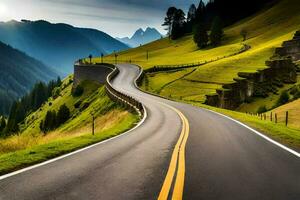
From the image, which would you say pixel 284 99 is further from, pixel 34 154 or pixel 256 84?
pixel 34 154

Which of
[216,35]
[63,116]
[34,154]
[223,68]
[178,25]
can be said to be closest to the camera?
[34,154]

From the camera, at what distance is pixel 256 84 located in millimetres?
65000

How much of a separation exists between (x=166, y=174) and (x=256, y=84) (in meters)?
57.8

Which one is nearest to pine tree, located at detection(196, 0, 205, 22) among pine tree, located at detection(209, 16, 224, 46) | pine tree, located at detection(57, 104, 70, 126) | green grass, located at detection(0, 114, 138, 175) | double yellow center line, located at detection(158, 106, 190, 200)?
pine tree, located at detection(209, 16, 224, 46)

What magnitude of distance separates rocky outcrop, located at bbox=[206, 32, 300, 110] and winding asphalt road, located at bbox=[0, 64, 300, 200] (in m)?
43.3

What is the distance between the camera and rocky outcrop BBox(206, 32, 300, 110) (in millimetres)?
58803

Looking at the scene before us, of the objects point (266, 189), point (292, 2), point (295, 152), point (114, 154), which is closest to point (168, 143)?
point (114, 154)

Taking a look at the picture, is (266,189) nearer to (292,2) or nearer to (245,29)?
(245,29)

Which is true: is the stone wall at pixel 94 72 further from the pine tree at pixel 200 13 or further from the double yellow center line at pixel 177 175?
the pine tree at pixel 200 13

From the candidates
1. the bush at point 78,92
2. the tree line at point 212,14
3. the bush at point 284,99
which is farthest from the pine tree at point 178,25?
A: the bush at point 284,99

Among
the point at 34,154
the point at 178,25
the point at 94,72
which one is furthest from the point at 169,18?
the point at 34,154

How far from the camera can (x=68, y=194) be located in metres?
7.67

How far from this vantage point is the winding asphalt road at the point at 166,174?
7.88 m

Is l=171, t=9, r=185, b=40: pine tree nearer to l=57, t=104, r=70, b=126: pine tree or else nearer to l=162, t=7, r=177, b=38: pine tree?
l=162, t=7, r=177, b=38: pine tree
